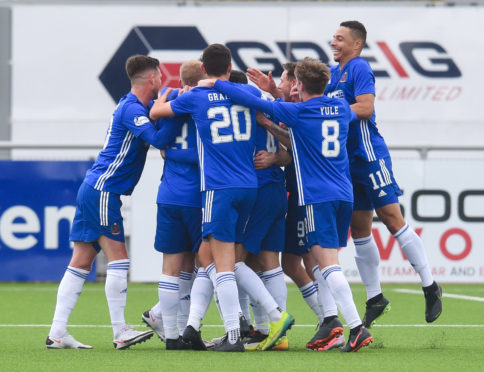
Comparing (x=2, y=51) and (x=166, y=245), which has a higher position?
(x=2, y=51)

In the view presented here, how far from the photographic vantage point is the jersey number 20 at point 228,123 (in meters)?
6.86

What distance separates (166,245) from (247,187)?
71cm

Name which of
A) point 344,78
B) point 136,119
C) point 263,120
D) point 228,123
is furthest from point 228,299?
point 344,78

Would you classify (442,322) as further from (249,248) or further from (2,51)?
(2,51)

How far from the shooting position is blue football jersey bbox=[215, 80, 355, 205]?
22.5ft

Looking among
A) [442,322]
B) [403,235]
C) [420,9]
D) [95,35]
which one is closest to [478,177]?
[442,322]

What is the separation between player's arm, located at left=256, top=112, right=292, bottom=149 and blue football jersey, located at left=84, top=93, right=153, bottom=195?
772 mm

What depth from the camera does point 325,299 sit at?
7344mm

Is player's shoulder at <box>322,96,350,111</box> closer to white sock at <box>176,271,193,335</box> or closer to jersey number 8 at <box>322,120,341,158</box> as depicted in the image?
jersey number 8 at <box>322,120,341,158</box>

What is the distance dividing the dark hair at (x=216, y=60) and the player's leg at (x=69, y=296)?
1.50m

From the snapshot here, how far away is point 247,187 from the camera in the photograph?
6879mm

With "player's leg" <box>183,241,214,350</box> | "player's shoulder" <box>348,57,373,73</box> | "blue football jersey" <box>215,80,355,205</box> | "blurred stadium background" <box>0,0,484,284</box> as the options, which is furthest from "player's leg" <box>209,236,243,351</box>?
"blurred stadium background" <box>0,0,484,284</box>

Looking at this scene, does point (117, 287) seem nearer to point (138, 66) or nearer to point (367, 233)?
point (138, 66)

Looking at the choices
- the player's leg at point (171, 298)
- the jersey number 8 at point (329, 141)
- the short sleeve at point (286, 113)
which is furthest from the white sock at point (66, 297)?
the jersey number 8 at point (329, 141)
